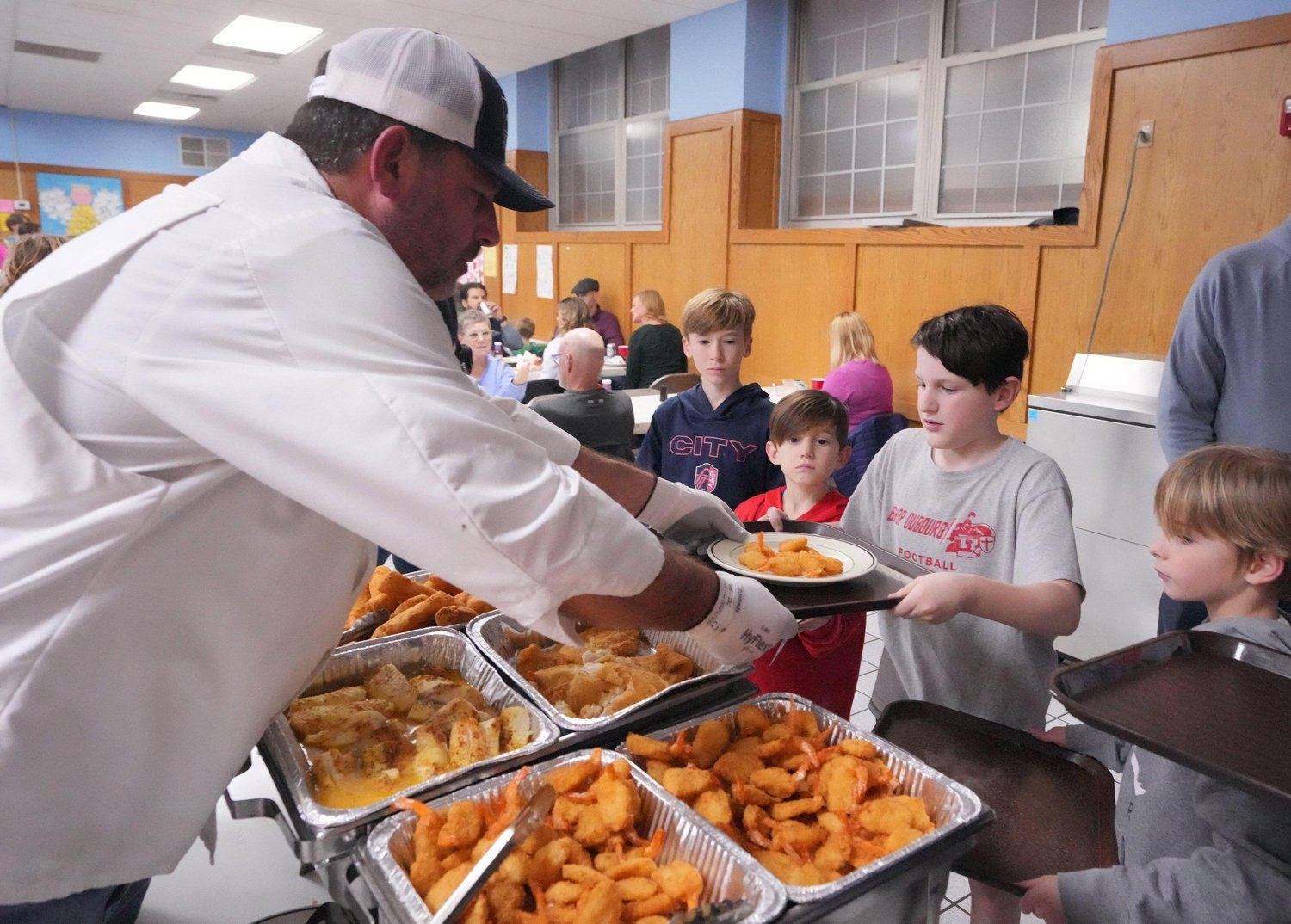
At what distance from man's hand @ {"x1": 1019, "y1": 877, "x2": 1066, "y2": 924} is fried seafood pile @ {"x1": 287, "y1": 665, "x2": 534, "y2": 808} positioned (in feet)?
2.15

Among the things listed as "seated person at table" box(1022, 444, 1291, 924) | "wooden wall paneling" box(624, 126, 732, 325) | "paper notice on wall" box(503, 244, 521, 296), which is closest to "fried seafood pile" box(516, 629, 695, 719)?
"seated person at table" box(1022, 444, 1291, 924)

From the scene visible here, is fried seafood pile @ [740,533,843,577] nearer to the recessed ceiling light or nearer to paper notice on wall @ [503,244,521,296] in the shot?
the recessed ceiling light

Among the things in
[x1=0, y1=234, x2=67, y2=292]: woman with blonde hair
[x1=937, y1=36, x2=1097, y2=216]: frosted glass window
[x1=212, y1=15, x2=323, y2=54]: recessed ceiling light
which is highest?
[x1=212, y1=15, x2=323, y2=54]: recessed ceiling light

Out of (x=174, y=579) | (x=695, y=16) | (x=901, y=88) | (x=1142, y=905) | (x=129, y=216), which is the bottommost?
(x=1142, y=905)

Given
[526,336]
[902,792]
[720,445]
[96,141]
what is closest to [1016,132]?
[720,445]

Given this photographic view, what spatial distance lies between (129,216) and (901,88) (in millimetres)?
5105

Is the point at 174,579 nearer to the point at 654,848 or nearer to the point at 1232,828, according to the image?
the point at 654,848

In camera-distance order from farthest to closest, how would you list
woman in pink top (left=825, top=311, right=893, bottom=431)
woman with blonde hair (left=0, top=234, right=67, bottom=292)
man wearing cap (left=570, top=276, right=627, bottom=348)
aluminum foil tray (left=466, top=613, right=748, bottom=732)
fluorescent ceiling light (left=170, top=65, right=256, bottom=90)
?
fluorescent ceiling light (left=170, top=65, right=256, bottom=90) → man wearing cap (left=570, top=276, right=627, bottom=348) → woman in pink top (left=825, top=311, right=893, bottom=431) → woman with blonde hair (left=0, top=234, right=67, bottom=292) → aluminum foil tray (left=466, top=613, right=748, bottom=732)

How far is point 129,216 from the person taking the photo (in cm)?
103

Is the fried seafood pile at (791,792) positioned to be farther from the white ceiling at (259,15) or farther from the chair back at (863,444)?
the white ceiling at (259,15)

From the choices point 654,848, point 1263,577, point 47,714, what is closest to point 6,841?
point 47,714

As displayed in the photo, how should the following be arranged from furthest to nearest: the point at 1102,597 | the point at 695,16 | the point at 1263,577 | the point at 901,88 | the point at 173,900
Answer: the point at 695,16
the point at 901,88
the point at 1102,597
the point at 1263,577
the point at 173,900

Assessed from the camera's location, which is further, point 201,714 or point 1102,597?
point 1102,597

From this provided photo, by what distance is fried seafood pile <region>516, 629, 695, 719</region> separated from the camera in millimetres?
1320
